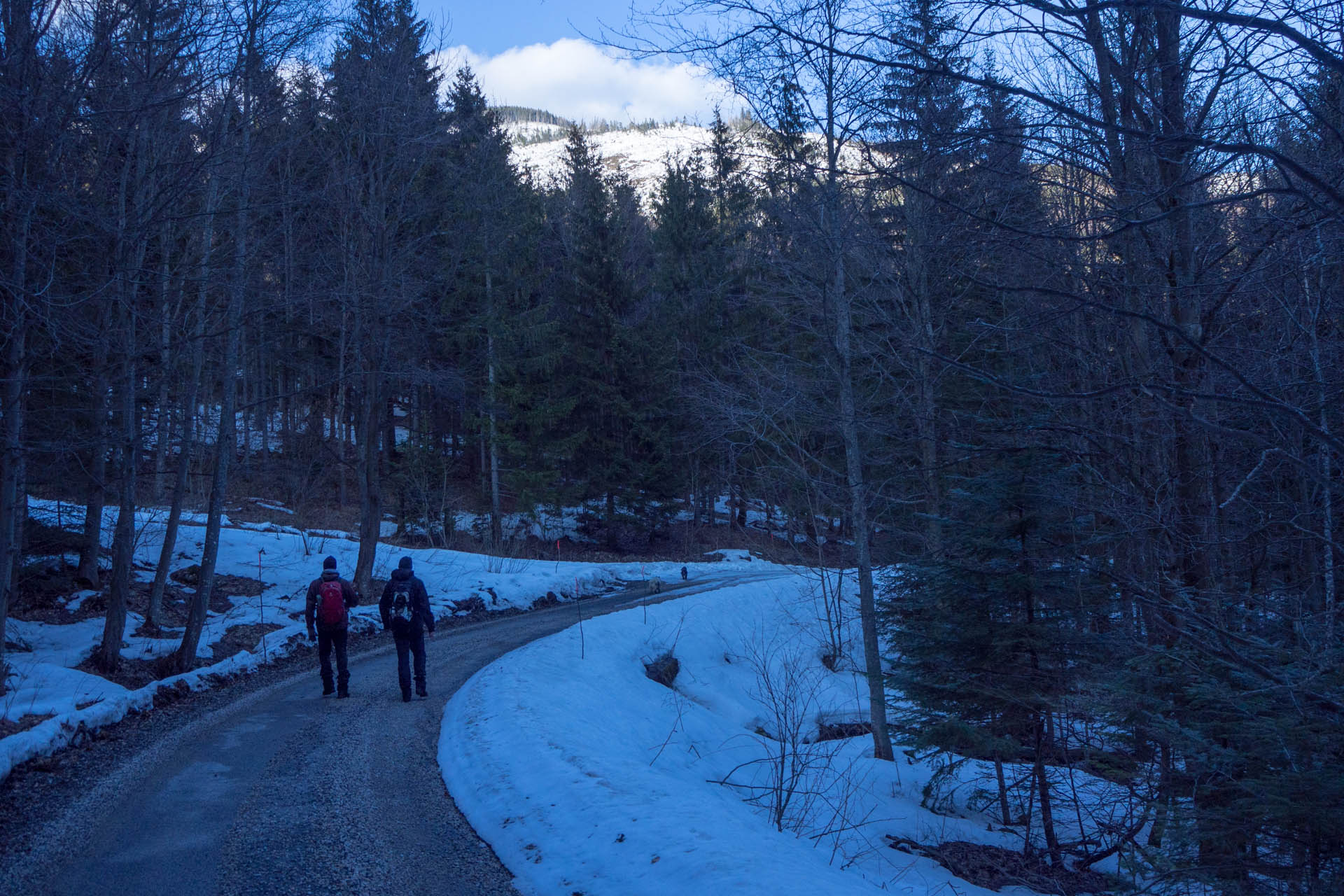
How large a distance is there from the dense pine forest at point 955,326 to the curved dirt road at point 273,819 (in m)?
4.11

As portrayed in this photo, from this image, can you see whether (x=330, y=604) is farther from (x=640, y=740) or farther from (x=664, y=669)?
(x=664, y=669)

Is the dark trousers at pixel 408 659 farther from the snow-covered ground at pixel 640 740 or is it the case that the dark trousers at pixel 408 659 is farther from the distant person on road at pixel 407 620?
the snow-covered ground at pixel 640 740

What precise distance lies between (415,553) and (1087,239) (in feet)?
76.1

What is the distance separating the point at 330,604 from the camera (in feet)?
34.8

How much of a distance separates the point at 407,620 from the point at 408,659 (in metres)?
0.48

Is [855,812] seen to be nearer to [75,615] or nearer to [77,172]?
[77,172]

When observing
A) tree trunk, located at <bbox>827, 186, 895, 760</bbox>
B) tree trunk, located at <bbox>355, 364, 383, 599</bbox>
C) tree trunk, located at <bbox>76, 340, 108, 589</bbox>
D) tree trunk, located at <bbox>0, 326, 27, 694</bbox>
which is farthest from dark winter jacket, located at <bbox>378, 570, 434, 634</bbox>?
tree trunk, located at <bbox>355, 364, 383, 599</bbox>

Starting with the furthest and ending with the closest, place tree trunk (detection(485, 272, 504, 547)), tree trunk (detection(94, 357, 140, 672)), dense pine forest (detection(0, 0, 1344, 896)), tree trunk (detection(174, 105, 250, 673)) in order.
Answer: tree trunk (detection(485, 272, 504, 547))
tree trunk (detection(174, 105, 250, 673))
tree trunk (detection(94, 357, 140, 672))
dense pine forest (detection(0, 0, 1344, 896))

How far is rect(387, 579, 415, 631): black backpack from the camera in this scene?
10.5 meters

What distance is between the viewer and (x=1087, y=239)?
371cm

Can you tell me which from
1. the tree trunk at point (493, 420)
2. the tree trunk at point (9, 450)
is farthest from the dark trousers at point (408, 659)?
the tree trunk at point (493, 420)

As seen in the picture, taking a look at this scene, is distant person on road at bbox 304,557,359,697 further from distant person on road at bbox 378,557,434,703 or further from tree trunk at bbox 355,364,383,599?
tree trunk at bbox 355,364,383,599


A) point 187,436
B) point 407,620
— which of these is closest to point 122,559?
point 187,436

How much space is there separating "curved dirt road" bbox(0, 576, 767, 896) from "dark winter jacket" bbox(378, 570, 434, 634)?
52.2 inches
